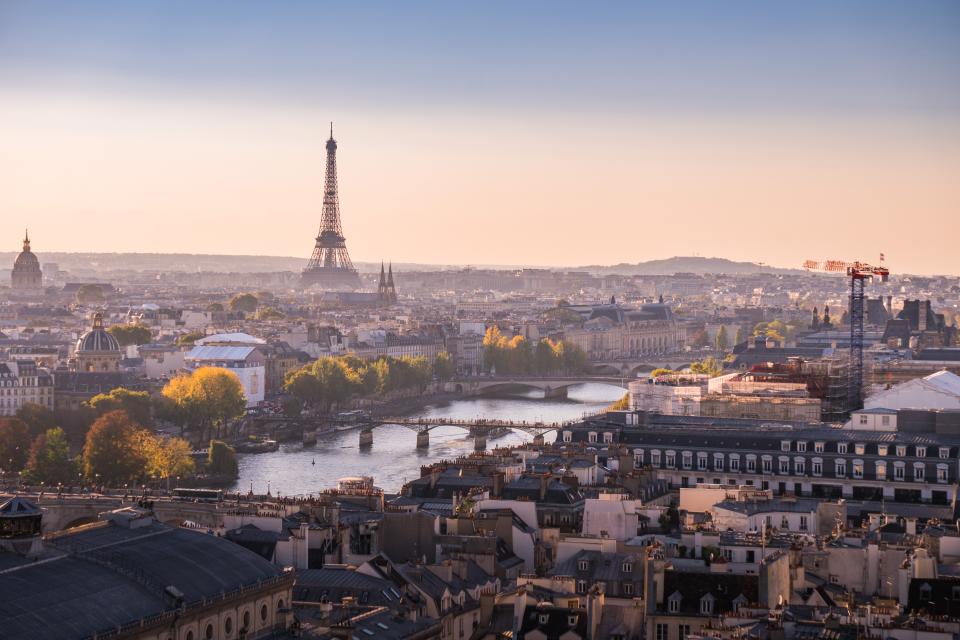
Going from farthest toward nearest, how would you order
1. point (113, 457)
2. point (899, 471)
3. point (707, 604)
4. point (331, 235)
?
point (331, 235), point (113, 457), point (899, 471), point (707, 604)

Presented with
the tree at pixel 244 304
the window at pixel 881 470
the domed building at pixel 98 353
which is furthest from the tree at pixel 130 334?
the window at pixel 881 470

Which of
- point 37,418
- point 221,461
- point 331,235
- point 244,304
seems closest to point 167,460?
point 221,461

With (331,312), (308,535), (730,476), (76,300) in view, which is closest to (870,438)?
(730,476)

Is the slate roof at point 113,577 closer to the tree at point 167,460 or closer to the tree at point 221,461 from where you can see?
the tree at point 167,460

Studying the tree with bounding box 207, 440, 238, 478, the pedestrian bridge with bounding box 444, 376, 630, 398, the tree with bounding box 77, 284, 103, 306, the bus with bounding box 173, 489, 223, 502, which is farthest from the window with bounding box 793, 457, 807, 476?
the tree with bounding box 77, 284, 103, 306

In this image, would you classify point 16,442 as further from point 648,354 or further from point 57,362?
point 648,354

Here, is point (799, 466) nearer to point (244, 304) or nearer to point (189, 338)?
point (189, 338)
